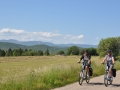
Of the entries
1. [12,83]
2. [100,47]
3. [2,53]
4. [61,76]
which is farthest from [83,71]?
[2,53]

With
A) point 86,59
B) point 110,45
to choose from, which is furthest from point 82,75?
point 110,45

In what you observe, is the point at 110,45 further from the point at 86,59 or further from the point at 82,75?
the point at 82,75

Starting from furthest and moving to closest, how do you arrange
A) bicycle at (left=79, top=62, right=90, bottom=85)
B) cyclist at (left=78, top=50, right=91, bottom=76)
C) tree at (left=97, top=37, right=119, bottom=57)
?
tree at (left=97, top=37, right=119, bottom=57) < cyclist at (left=78, top=50, right=91, bottom=76) < bicycle at (left=79, top=62, right=90, bottom=85)

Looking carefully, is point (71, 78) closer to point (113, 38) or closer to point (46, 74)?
point (46, 74)

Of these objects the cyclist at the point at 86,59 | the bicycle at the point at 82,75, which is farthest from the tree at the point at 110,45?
the cyclist at the point at 86,59

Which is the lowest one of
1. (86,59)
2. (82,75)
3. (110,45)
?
(82,75)

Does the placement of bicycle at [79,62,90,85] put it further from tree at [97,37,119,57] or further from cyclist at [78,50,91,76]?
tree at [97,37,119,57]

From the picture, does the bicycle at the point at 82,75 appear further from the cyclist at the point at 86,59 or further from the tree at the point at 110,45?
the tree at the point at 110,45

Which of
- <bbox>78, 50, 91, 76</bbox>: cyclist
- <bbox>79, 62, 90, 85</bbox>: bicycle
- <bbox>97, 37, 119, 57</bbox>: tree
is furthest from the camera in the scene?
<bbox>97, 37, 119, 57</bbox>: tree

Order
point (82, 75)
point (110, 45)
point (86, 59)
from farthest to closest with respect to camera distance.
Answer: point (110, 45), point (86, 59), point (82, 75)

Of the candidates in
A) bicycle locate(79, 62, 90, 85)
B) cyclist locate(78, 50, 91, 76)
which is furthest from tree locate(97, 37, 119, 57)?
cyclist locate(78, 50, 91, 76)

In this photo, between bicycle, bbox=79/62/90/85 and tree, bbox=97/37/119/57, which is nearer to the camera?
bicycle, bbox=79/62/90/85

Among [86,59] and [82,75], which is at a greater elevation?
[86,59]

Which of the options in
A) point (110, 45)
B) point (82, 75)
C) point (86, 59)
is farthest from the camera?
point (110, 45)
